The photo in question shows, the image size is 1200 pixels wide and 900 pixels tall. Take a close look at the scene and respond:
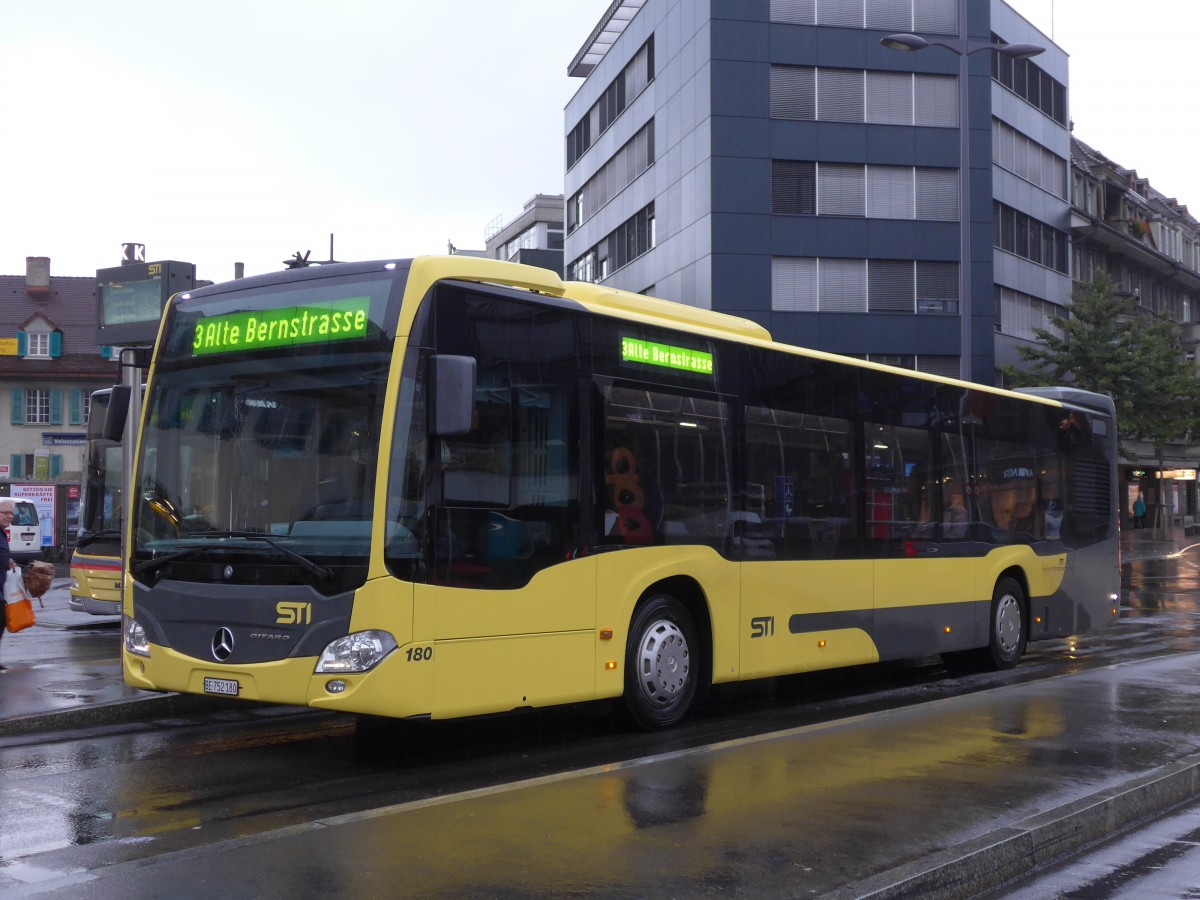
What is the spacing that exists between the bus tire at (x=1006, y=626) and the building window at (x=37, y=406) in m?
58.4

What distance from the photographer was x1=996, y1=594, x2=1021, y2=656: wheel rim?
46.5 ft

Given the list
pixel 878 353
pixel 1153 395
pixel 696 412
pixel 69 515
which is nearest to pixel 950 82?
pixel 878 353

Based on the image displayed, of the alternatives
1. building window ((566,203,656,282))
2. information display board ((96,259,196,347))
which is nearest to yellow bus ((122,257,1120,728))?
information display board ((96,259,196,347))

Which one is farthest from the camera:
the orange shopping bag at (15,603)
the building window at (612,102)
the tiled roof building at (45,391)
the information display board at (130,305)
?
the tiled roof building at (45,391)

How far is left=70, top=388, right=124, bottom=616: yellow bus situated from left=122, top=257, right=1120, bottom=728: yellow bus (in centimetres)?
949

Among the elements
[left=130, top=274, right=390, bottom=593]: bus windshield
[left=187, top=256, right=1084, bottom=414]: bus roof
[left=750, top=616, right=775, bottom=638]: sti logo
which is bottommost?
[left=750, top=616, right=775, bottom=638]: sti logo

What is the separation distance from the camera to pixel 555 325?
348 inches

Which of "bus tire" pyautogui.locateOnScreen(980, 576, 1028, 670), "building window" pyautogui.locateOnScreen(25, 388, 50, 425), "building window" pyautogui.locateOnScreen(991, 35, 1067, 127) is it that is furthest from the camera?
"building window" pyautogui.locateOnScreen(25, 388, 50, 425)

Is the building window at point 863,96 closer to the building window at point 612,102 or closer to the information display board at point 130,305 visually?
the building window at point 612,102

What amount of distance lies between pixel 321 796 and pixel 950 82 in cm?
4096

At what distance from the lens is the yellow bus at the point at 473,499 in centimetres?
771

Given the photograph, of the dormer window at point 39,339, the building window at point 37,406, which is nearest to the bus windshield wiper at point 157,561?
the building window at point 37,406

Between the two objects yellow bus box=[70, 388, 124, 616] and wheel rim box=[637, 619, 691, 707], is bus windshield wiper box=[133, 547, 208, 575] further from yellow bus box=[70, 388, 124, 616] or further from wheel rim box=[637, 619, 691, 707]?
yellow bus box=[70, 388, 124, 616]

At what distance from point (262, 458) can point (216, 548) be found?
0.62 m
